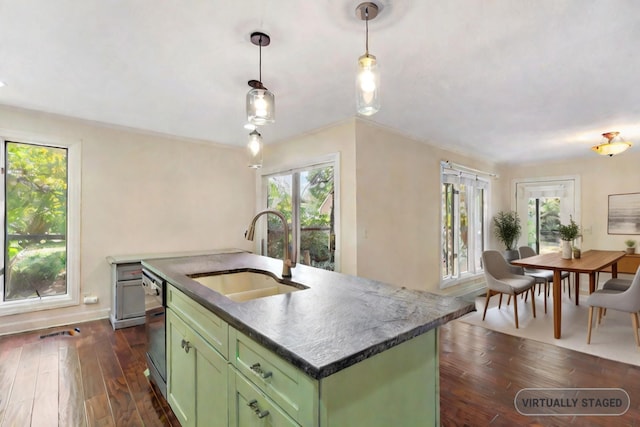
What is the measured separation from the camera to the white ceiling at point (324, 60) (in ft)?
5.52

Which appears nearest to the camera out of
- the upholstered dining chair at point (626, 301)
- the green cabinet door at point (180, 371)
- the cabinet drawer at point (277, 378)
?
the cabinet drawer at point (277, 378)

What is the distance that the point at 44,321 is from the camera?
11.0 ft

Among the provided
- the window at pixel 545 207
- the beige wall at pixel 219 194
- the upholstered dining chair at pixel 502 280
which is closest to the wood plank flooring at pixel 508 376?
the upholstered dining chair at pixel 502 280

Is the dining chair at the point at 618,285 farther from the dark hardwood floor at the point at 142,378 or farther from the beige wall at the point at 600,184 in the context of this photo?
the beige wall at the point at 600,184

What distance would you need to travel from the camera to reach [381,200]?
3.72 metres

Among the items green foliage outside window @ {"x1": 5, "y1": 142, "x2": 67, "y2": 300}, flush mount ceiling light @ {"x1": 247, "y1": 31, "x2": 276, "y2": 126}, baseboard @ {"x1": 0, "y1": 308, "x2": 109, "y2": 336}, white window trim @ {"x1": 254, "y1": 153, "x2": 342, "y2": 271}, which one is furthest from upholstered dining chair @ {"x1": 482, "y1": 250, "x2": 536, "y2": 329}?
green foliage outside window @ {"x1": 5, "y1": 142, "x2": 67, "y2": 300}

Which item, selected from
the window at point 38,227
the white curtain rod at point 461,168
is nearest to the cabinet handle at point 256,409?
the window at point 38,227

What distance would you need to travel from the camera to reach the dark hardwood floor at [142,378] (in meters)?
1.94

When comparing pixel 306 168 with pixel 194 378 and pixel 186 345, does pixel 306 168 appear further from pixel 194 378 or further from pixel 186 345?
pixel 194 378

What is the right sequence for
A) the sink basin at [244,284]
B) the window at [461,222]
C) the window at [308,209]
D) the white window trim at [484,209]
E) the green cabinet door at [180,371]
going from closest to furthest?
the green cabinet door at [180,371] → the sink basin at [244,284] → the window at [308,209] → the white window trim at [484,209] → the window at [461,222]

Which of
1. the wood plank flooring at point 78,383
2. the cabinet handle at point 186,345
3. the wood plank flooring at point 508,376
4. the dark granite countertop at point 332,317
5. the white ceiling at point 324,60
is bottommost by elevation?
the wood plank flooring at point 508,376

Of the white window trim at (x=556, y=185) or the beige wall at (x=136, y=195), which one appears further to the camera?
the white window trim at (x=556, y=185)

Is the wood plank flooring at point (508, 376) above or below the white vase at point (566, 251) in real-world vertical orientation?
below

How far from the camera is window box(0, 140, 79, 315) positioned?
3.28m
